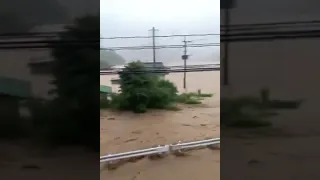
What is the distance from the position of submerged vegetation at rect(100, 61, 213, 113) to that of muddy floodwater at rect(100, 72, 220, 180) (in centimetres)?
4

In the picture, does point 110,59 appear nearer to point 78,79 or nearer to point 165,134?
point 78,79

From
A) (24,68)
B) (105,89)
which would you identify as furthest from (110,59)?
(24,68)

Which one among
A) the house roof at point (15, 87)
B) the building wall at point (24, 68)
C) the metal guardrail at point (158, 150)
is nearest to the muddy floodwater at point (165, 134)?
the metal guardrail at point (158, 150)

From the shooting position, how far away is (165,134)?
7.62ft

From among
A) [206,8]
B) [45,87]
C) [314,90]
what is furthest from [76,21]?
[314,90]

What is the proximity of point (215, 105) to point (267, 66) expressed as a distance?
416 mm

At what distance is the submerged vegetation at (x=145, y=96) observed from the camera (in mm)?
2287

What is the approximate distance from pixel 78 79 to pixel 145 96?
0.46m

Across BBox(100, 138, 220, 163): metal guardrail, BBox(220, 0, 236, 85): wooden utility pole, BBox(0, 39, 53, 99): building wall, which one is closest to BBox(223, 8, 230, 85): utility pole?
BBox(220, 0, 236, 85): wooden utility pole

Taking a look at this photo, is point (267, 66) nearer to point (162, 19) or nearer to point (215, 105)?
point (215, 105)

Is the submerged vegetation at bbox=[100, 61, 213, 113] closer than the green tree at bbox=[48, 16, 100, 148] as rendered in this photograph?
No

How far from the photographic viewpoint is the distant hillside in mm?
2283

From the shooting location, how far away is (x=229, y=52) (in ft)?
6.98

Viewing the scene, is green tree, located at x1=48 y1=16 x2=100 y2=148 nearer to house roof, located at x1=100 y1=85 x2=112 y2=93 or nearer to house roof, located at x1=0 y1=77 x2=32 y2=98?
house roof, located at x1=100 y1=85 x2=112 y2=93
